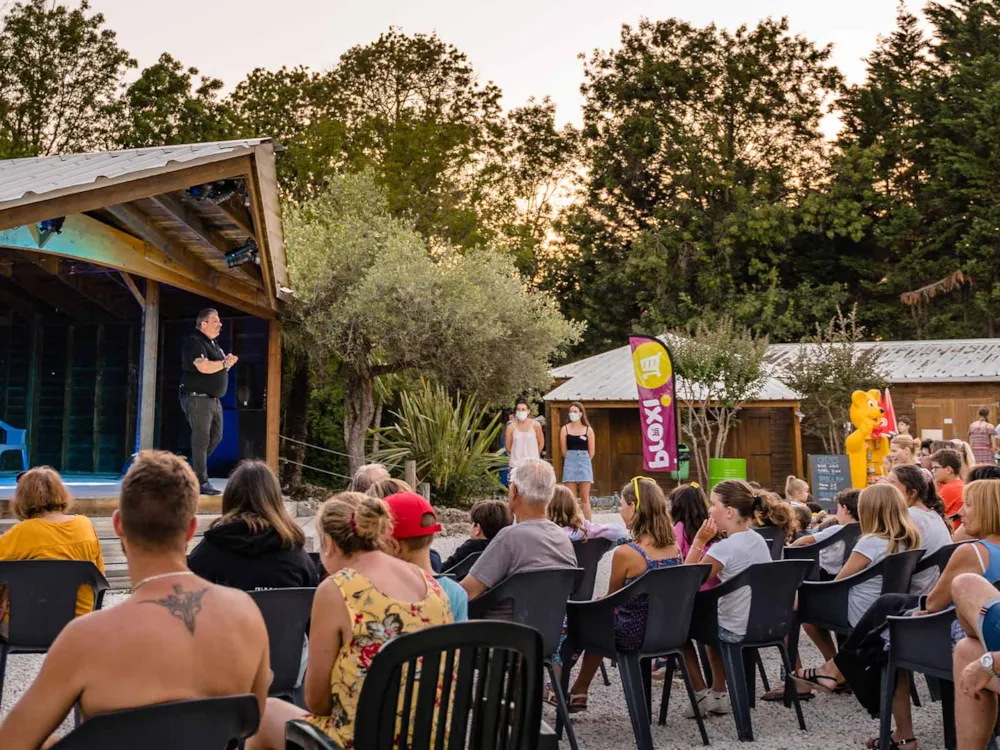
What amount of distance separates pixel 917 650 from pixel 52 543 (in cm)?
382

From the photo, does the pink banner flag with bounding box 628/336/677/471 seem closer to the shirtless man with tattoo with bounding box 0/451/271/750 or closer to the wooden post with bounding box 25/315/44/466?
the wooden post with bounding box 25/315/44/466

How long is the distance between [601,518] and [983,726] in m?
12.4

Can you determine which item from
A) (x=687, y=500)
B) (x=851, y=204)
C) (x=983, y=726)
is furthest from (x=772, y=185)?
(x=983, y=726)

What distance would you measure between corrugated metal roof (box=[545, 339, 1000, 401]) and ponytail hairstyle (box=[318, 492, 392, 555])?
17672mm

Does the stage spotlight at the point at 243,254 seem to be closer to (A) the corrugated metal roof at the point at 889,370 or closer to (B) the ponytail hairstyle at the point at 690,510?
(B) the ponytail hairstyle at the point at 690,510

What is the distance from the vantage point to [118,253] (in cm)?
962

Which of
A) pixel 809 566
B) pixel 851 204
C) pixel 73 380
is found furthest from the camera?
pixel 851 204

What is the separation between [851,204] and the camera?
31.0 m

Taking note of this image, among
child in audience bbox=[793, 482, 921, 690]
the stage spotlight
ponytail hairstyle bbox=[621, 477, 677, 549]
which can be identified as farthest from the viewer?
the stage spotlight

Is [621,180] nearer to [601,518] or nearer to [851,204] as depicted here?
[851,204]

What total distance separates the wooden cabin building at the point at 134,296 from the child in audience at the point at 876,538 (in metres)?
6.62

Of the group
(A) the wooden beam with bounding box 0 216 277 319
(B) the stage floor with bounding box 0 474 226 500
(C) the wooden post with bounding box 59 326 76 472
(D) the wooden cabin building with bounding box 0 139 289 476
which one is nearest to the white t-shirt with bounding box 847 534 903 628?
(B) the stage floor with bounding box 0 474 226 500

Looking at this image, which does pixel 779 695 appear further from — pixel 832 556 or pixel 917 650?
pixel 917 650

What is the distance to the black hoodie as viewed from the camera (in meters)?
3.70
